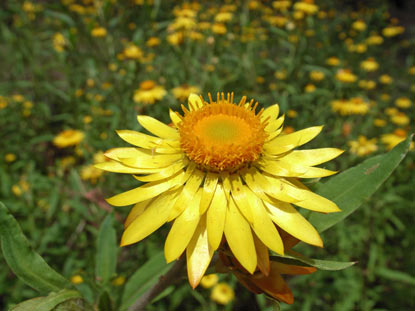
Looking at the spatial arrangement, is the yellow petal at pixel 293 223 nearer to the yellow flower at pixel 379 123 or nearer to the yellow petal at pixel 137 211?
the yellow petal at pixel 137 211

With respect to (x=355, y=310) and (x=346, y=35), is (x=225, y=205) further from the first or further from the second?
(x=346, y=35)

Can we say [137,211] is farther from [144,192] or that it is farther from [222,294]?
[222,294]

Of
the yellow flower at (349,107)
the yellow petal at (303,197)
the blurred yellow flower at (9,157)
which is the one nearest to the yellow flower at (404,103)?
the yellow flower at (349,107)

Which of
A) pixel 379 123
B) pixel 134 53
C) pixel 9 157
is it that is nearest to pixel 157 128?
pixel 134 53

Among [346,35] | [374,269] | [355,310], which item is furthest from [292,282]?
[346,35]

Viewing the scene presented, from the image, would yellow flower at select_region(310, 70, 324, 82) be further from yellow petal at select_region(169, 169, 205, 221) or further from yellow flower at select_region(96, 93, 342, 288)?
yellow petal at select_region(169, 169, 205, 221)

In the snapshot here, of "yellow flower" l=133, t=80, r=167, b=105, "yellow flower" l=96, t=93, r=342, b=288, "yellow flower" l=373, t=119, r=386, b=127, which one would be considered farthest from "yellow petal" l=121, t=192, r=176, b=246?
"yellow flower" l=373, t=119, r=386, b=127

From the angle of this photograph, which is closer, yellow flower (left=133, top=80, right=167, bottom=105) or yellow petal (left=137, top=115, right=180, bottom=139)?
yellow petal (left=137, top=115, right=180, bottom=139)
